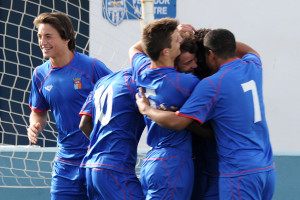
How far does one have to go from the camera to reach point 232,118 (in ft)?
11.9

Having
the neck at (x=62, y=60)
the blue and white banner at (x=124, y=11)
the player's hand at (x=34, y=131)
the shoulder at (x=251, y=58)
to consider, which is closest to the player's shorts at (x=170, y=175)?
the shoulder at (x=251, y=58)

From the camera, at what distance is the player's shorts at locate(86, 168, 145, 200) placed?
388cm

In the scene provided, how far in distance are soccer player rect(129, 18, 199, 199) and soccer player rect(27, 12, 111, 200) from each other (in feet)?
2.79

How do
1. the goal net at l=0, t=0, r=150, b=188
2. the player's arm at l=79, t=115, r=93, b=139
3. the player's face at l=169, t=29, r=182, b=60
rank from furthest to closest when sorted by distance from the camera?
the goal net at l=0, t=0, r=150, b=188
the player's arm at l=79, t=115, r=93, b=139
the player's face at l=169, t=29, r=182, b=60

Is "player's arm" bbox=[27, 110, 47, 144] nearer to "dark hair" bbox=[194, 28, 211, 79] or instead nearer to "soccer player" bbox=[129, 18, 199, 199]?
"soccer player" bbox=[129, 18, 199, 199]

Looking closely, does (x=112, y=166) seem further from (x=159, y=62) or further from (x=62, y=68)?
(x=62, y=68)

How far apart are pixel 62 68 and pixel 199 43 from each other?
45.1 inches

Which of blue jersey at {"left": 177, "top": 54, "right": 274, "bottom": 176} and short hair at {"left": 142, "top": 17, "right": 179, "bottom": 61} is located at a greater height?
short hair at {"left": 142, "top": 17, "right": 179, "bottom": 61}

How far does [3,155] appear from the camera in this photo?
576 cm

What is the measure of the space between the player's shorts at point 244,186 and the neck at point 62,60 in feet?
4.97

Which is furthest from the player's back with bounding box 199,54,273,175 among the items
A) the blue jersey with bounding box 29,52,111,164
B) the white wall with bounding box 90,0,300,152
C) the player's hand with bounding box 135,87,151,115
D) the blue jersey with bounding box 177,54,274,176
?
the white wall with bounding box 90,0,300,152

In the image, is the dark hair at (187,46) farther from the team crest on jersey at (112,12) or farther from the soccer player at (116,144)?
the team crest on jersey at (112,12)

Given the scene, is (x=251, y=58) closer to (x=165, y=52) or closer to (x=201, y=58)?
(x=201, y=58)

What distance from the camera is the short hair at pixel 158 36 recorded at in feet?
12.1
